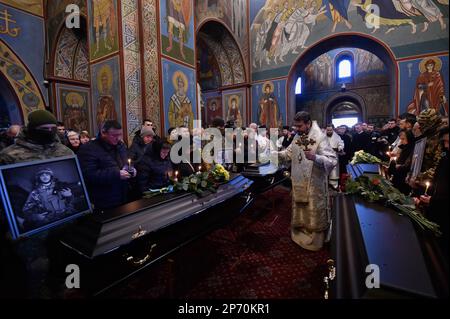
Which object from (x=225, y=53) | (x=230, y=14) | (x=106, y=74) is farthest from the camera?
(x=225, y=53)

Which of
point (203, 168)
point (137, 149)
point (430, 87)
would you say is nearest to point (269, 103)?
point (430, 87)

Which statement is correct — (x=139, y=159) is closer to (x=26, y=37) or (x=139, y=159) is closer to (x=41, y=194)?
(x=41, y=194)

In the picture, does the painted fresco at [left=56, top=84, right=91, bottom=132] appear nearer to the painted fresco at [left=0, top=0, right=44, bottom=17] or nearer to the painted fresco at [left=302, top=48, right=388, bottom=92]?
the painted fresco at [left=0, top=0, right=44, bottom=17]

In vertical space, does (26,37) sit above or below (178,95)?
above

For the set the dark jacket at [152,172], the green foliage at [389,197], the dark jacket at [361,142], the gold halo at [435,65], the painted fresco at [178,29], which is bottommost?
the green foliage at [389,197]

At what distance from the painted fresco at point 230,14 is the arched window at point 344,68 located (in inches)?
428

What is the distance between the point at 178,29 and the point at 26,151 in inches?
249

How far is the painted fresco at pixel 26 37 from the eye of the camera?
24.5ft

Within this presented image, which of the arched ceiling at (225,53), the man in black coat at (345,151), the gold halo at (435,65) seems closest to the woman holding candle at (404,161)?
the man in black coat at (345,151)

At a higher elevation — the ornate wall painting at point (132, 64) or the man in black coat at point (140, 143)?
the ornate wall painting at point (132, 64)

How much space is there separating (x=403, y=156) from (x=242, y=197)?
2.25m

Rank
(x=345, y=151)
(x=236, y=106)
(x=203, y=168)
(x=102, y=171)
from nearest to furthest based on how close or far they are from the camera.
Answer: (x=102, y=171), (x=203, y=168), (x=345, y=151), (x=236, y=106)

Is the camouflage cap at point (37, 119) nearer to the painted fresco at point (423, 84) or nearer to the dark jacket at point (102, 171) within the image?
the dark jacket at point (102, 171)

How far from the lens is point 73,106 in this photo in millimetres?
9195
